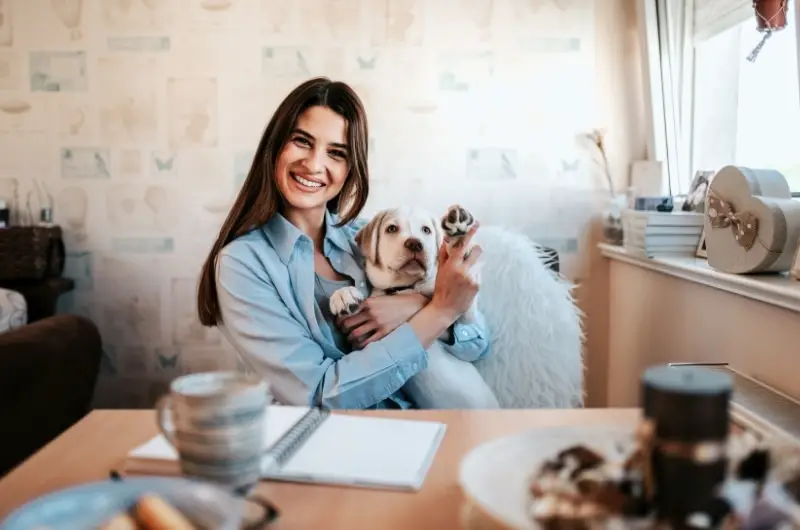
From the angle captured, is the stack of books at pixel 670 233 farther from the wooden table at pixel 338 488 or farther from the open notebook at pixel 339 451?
the open notebook at pixel 339 451

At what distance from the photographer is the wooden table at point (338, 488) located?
67cm

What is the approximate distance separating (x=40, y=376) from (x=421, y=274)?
1019 millimetres

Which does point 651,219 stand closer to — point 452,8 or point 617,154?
point 617,154

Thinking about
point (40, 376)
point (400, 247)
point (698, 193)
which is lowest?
point (40, 376)

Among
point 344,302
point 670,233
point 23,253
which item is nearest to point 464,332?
point 344,302

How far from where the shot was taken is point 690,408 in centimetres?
43

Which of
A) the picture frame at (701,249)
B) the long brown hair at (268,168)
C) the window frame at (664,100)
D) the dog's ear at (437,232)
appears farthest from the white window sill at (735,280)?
the long brown hair at (268,168)

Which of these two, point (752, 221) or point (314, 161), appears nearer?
point (752, 221)

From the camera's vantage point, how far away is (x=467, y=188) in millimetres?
2357

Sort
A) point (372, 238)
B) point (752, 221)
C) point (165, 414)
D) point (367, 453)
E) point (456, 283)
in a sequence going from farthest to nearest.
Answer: point (372, 238)
point (456, 283)
point (752, 221)
point (367, 453)
point (165, 414)

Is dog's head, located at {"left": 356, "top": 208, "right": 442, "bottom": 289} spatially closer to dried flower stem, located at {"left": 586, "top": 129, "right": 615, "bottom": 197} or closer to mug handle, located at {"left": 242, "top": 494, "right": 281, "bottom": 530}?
mug handle, located at {"left": 242, "top": 494, "right": 281, "bottom": 530}

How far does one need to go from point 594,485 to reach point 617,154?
78.3 inches

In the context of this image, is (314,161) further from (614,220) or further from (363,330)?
(614,220)

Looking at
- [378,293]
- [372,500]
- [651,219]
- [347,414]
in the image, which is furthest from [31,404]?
[651,219]
